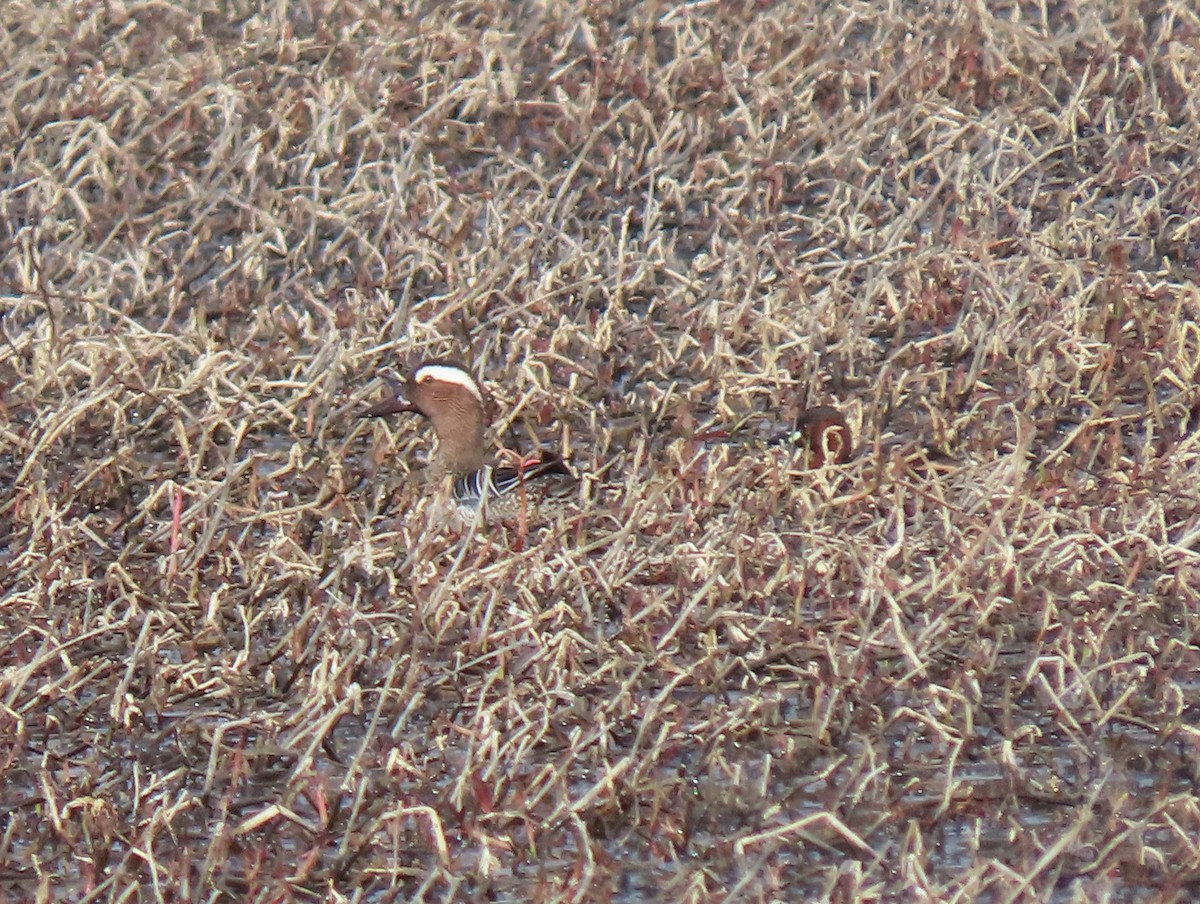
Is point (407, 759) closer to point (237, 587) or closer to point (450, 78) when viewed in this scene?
point (237, 587)

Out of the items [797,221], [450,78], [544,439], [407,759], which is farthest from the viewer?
[450,78]

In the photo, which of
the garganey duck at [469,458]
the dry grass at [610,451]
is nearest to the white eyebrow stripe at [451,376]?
the garganey duck at [469,458]

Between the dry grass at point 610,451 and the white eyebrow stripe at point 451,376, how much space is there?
277mm

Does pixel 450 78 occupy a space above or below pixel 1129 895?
below

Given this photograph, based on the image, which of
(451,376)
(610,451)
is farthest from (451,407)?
(610,451)

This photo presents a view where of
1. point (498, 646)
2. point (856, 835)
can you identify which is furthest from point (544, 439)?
point (856, 835)

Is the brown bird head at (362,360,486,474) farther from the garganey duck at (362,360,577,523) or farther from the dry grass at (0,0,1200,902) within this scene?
the dry grass at (0,0,1200,902)

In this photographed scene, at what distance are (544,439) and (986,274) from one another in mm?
1533

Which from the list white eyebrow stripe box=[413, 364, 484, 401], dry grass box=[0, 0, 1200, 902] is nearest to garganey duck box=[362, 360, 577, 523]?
white eyebrow stripe box=[413, 364, 484, 401]

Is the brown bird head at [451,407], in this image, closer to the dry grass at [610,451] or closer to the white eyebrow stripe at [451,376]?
the white eyebrow stripe at [451,376]

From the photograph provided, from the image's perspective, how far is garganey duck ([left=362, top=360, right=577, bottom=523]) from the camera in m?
5.30

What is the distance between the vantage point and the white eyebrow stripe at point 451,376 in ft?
18.6

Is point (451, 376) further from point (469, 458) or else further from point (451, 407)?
point (469, 458)

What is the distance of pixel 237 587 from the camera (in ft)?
16.7
